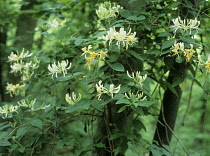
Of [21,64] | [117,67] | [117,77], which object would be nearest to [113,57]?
[117,67]

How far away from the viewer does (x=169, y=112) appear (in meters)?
1.92

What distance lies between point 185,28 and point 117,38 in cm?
38

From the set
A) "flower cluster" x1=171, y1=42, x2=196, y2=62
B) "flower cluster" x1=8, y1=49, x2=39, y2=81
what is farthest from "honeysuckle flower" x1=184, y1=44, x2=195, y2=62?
"flower cluster" x1=8, y1=49, x2=39, y2=81

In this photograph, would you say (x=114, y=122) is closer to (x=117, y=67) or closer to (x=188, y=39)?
(x=117, y=67)

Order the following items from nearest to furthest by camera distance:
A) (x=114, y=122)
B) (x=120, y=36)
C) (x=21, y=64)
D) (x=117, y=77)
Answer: (x=120, y=36) → (x=117, y=77) → (x=114, y=122) → (x=21, y=64)

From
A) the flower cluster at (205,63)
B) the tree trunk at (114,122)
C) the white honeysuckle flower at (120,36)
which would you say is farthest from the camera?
the tree trunk at (114,122)

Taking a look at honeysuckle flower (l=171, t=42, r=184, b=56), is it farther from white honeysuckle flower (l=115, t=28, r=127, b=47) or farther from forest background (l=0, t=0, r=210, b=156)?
white honeysuckle flower (l=115, t=28, r=127, b=47)

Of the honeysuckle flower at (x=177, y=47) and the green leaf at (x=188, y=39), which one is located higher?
the green leaf at (x=188, y=39)

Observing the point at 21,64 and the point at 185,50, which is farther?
the point at 21,64

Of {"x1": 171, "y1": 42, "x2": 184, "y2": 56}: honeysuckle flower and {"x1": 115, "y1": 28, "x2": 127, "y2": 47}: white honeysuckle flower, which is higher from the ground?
{"x1": 115, "y1": 28, "x2": 127, "y2": 47}: white honeysuckle flower

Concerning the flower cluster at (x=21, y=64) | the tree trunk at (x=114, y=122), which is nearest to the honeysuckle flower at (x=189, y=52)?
the tree trunk at (x=114, y=122)

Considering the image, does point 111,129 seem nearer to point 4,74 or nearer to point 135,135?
point 135,135

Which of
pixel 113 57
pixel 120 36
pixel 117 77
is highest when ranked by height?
pixel 120 36

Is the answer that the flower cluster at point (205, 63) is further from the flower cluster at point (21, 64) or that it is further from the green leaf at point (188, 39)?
the flower cluster at point (21, 64)
